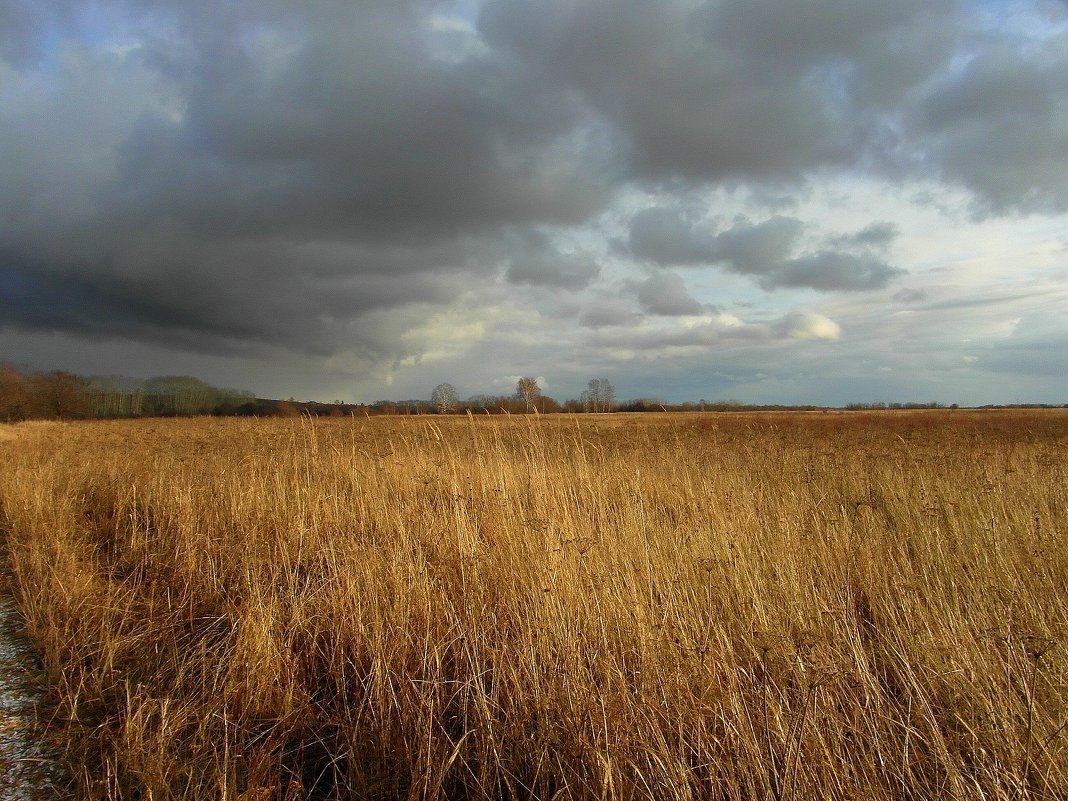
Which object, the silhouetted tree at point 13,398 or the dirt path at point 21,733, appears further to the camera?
the silhouetted tree at point 13,398

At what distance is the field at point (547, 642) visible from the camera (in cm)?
246

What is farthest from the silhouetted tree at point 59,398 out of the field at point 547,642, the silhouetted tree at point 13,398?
the field at point 547,642

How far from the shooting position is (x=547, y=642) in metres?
3.12

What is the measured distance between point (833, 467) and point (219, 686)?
32.8 ft

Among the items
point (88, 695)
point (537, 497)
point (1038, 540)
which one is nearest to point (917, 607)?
point (1038, 540)

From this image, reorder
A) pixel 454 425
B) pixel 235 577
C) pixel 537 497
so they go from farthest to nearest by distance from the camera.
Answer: pixel 454 425, pixel 537 497, pixel 235 577

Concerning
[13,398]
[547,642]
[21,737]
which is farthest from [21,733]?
[13,398]

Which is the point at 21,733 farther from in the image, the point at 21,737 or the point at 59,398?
the point at 59,398

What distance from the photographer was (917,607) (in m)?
3.79

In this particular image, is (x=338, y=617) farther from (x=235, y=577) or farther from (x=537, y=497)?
(x=537, y=497)

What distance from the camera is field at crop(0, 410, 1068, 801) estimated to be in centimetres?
246

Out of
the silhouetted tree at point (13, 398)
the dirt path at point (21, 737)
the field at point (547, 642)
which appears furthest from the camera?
the silhouetted tree at point (13, 398)

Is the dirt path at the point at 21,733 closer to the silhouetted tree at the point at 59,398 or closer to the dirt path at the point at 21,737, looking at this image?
the dirt path at the point at 21,737

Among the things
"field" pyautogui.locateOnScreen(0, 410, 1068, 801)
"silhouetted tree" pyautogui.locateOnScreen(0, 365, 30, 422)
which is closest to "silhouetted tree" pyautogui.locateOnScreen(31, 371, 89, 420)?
"silhouetted tree" pyautogui.locateOnScreen(0, 365, 30, 422)
